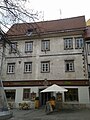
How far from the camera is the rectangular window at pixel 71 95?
21766 mm

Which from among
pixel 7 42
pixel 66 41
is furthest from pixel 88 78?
pixel 7 42

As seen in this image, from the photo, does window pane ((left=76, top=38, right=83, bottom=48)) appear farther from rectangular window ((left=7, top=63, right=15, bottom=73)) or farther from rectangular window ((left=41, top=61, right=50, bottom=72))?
rectangular window ((left=7, top=63, right=15, bottom=73))

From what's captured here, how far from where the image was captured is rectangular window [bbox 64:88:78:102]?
857 inches

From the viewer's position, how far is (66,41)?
2395 cm

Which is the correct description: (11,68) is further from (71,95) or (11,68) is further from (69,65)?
(71,95)

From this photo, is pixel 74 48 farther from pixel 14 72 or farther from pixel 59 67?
pixel 14 72

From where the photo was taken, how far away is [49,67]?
23484 mm

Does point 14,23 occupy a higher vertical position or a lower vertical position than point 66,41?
lower

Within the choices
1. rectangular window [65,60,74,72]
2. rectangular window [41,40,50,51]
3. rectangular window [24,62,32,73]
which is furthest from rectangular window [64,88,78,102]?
rectangular window [41,40,50,51]

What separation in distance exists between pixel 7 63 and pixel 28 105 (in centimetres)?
641

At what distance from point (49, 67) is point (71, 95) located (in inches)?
170

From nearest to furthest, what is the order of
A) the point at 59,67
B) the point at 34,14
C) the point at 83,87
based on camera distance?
the point at 34,14, the point at 83,87, the point at 59,67

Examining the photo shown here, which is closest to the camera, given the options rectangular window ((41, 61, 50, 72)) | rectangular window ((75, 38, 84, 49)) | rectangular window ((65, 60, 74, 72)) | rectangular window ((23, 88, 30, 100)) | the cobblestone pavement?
the cobblestone pavement

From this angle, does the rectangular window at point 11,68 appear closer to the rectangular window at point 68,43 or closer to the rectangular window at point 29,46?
the rectangular window at point 29,46
